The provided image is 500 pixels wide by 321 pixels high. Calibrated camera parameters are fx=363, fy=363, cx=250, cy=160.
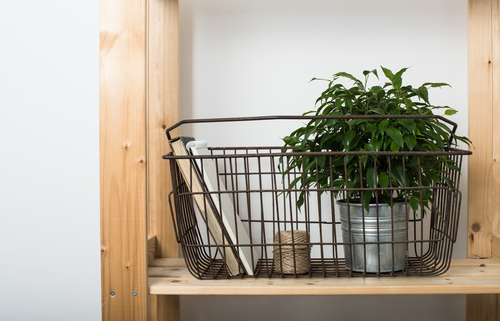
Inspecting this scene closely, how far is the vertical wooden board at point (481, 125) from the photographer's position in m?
0.99

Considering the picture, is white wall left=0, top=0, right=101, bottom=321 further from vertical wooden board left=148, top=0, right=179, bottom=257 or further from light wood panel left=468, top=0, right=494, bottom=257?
light wood panel left=468, top=0, right=494, bottom=257

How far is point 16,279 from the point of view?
118 cm

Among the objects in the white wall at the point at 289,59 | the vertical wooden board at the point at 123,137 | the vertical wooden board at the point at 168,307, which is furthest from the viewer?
the white wall at the point at 289,59

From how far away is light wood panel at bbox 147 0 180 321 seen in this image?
103 centimetres

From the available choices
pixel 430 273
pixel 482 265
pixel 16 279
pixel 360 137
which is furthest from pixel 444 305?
pixel 16 279

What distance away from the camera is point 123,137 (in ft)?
2.34

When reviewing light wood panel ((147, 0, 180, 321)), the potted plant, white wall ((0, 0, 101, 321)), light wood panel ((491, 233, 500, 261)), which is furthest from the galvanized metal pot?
white wall ((0, 0, 101, 321))

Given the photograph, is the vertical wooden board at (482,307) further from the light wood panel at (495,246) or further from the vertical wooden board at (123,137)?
the vertical wooden board at (123,137)

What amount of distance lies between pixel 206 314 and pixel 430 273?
70 centimetres

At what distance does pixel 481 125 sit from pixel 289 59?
576 millimetres

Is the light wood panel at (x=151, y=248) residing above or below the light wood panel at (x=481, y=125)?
below

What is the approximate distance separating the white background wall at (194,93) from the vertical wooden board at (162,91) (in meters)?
0.10

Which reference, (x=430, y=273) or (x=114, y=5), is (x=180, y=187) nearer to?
(x=114, y=5)

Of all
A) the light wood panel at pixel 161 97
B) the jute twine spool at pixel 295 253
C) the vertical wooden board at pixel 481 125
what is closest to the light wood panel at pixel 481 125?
the vertical wooden board at pixel 481 125
